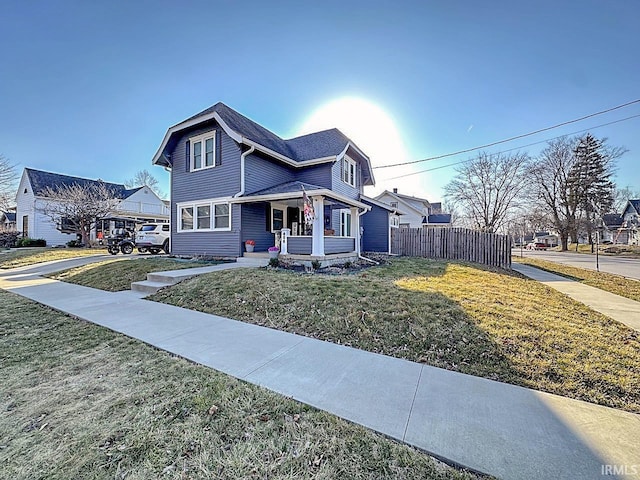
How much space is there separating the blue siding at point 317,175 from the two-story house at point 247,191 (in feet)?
0.16

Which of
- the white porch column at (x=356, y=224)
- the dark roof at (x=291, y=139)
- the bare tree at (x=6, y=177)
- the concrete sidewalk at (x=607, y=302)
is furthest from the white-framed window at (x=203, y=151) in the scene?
the bare tree at (x=6, y=177)

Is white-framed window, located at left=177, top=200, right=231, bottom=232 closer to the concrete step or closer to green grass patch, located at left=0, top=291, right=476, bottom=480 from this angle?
the concrete step

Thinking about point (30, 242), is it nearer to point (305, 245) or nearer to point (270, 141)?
point (270, 141)

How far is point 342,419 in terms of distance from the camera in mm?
2357

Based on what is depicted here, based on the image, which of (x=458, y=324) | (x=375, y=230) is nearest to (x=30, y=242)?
(x=375, y=230)

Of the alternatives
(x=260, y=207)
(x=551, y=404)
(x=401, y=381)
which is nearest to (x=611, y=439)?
(x=551, y=404)

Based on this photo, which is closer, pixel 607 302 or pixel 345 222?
pixel 607 302

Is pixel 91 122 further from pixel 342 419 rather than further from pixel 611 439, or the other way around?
pixel 611 439

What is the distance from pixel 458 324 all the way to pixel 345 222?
1119cm

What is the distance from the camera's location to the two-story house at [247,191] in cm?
1077

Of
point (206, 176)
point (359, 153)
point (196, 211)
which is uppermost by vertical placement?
point (359, 153)

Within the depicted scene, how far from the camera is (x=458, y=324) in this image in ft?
14.8

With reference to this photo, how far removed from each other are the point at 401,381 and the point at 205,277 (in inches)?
243

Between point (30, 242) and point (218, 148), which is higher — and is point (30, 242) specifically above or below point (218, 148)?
below
